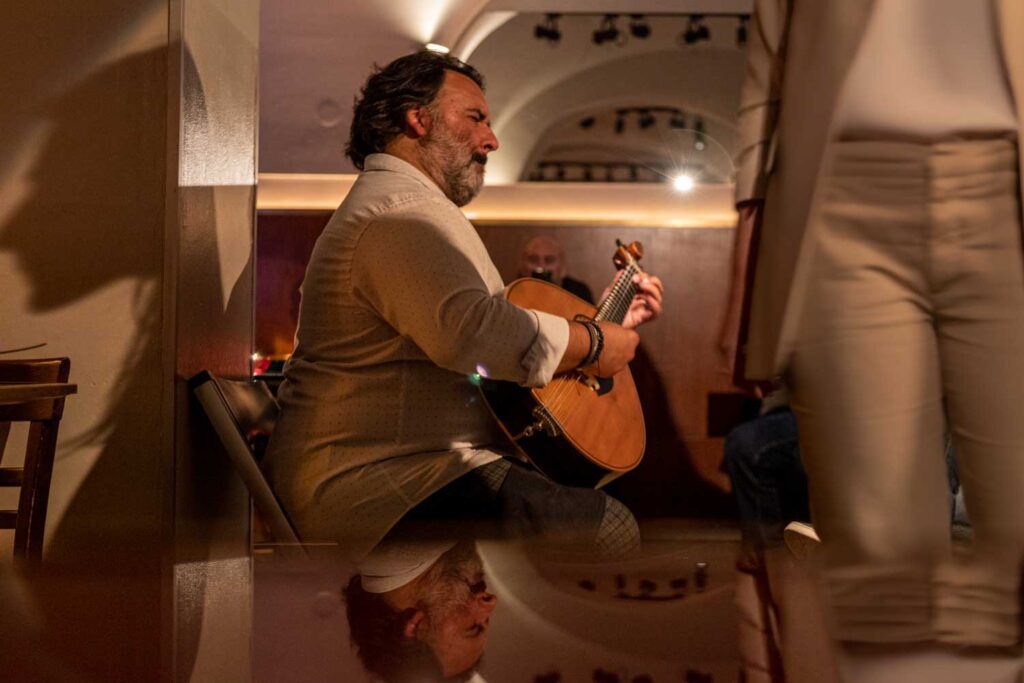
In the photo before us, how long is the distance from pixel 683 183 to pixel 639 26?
880 millimetres

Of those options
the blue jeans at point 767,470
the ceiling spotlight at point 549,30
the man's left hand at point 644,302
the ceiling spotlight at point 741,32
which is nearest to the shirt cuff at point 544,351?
the man's left hand at point 644,302

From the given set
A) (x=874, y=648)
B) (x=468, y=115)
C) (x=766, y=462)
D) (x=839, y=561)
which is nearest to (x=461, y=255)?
(x=468, y=115)

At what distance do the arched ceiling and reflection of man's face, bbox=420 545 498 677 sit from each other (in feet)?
12.9

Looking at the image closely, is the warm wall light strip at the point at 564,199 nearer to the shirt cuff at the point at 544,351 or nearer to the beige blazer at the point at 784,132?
the shirt cuff at the point at 544,351

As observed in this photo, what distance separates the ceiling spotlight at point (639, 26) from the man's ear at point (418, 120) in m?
3.97

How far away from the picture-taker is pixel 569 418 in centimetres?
220

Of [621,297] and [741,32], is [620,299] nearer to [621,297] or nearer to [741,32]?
[621,297]

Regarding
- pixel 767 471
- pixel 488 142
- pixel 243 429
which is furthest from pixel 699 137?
pixel 243 429

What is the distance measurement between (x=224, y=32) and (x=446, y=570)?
1.41 metres

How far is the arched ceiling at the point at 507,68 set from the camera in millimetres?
5449

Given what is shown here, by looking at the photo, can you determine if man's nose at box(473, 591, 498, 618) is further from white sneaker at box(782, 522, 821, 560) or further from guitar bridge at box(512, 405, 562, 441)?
white sneaker at box(782, 522, 821, 560)

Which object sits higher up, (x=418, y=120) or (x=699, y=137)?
(x=699, y=137)

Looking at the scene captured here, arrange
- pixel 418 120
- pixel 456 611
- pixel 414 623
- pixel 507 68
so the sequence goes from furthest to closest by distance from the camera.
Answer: pixel 507 68 → pixel 418 120 → pixel 456 611 → pixel 414 623

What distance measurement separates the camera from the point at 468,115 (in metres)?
2.27
